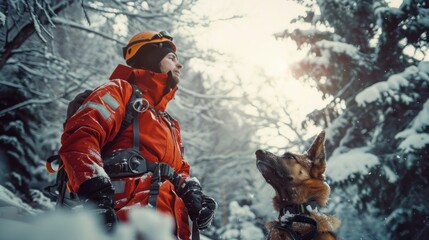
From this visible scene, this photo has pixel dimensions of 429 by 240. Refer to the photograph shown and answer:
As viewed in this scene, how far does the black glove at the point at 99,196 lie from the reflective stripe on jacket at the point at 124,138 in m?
0.04

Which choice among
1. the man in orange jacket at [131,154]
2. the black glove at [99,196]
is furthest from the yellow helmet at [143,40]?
the black glove at [99,196]

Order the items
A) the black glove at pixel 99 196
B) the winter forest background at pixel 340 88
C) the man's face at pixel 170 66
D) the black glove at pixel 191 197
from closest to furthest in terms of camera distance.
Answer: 1. the black glove at pixel 99 196
2. the black glove at pixel 191 197
3. the man's face at pixel 170 66
4. the winter forest background at pixel 340 88

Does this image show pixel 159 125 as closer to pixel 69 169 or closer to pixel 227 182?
pixel 69 169

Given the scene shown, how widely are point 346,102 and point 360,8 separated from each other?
2.10m

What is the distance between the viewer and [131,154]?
92.0 inches

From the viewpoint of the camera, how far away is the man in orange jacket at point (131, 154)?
6.41 ft

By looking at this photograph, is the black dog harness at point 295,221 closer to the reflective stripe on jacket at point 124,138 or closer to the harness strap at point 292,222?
the harness strap at point 292,222

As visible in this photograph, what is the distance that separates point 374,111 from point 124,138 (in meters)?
5.98

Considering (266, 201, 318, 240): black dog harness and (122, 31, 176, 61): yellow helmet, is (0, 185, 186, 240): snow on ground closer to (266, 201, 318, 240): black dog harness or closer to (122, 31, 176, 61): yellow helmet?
(266, 201, 318, 240): black dog harness

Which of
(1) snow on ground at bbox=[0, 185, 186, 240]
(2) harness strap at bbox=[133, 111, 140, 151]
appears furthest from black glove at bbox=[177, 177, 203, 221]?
(1) snow on ground at bbox=[0, 185, 186, 240]

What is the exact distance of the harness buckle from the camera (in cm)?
249

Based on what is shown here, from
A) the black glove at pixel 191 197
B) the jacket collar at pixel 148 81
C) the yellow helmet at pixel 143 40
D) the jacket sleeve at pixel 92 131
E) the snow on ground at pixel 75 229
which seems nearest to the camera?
the snow on ground at pixel 75 229

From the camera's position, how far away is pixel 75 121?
215 cm

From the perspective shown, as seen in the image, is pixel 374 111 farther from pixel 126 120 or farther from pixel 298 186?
pixel 126 120
